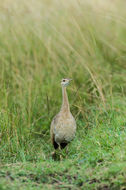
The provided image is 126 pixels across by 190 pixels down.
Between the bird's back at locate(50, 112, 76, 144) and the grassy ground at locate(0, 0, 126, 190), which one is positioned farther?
the bird's back at locate(50, 112, 76, 144)

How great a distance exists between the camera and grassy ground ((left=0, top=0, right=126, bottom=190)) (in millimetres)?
4102

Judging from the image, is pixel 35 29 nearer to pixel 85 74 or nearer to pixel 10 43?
pixel 10 43

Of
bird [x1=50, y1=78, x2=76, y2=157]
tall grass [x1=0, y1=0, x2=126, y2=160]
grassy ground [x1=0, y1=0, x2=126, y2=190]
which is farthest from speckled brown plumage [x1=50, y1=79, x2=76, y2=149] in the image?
tall grass [x1=0, y1=0, x2=126, y2=160]

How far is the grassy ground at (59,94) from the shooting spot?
4102mm

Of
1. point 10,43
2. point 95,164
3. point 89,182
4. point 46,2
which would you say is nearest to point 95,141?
point 95,164

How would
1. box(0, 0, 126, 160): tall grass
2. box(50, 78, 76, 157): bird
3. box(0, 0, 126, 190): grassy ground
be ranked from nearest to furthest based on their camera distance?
box(0, 0, 126, 190): grassy ground, box(50, 78, 76, 157): bird, box(0, 0, 126, 160): tall grass

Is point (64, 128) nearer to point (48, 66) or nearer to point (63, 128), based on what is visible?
point (63, 128)

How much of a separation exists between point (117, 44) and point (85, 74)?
1.39m

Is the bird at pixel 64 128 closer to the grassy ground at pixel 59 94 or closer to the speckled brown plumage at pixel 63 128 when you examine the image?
the speckled brown plumage at pixel 63 128

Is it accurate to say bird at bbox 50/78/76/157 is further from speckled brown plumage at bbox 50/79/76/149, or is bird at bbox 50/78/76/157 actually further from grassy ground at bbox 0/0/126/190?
grassy ground at bbox 0/0/126/190

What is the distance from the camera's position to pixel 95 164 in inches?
167

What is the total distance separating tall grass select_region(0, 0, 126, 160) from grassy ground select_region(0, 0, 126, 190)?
15 millimetres

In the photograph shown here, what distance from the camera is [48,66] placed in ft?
23.3

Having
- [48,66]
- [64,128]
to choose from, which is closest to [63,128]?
[64,128]
